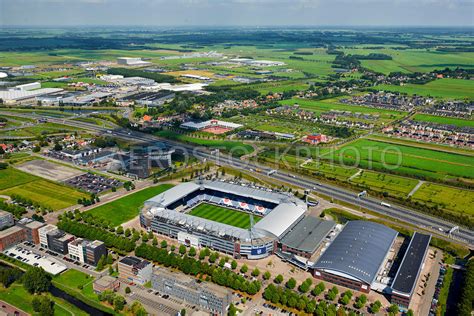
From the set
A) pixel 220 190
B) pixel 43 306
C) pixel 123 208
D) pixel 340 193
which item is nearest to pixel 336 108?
pixel 340 193

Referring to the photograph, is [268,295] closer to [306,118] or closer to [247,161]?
[247,161]

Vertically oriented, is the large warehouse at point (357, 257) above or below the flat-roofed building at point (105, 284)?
above

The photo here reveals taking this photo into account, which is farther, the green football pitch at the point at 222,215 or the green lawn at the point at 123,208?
the green lawn at the point at 123,208

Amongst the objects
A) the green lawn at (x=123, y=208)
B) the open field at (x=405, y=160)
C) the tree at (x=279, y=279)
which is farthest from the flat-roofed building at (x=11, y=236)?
the open field at (x=405, y=160)

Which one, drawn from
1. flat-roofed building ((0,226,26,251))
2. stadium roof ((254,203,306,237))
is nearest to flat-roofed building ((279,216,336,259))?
stadium roof ((254,203,306,237))

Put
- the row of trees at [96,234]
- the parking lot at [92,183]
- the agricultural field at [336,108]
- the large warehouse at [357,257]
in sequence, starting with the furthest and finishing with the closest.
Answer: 1. the agricultural field at [336,108]
2. the parking lot at [92,183]
3. the row of trees at [96,234]
4. the large warehouse at [357,257]

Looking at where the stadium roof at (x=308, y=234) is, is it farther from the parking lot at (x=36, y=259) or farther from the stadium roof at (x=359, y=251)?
the parking lot at (x=36, y=259)

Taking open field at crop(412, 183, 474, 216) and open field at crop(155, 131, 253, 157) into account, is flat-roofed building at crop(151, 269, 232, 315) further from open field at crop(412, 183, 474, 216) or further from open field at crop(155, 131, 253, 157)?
open field at crop(155, 131, 253, 157)
